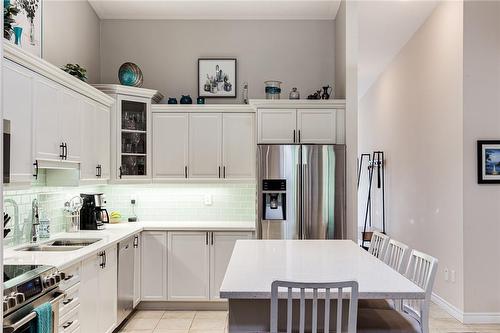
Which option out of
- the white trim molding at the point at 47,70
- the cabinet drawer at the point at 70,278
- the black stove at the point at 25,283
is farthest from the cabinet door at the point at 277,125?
the black stove at the point at 25,283

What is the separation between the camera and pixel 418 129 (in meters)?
5.62

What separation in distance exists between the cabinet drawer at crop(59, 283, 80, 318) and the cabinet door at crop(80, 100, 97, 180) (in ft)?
3.81

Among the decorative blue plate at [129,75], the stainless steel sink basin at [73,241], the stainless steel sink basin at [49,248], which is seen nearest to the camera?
the stainless steel sink basin at [49,248]

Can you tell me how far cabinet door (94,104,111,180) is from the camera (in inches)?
169

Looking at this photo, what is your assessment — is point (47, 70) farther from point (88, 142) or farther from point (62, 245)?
point (62, 245)

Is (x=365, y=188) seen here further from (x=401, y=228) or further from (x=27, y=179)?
(x=27, y=179)

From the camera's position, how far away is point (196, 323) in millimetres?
4410

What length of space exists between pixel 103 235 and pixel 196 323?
49.1 inches

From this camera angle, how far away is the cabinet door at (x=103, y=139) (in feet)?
14.1

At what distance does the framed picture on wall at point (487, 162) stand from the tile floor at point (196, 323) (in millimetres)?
1342

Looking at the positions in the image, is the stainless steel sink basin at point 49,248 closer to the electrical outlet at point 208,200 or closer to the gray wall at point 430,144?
the electrical outlet at point 208,200

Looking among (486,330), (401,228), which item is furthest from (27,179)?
(401,228)

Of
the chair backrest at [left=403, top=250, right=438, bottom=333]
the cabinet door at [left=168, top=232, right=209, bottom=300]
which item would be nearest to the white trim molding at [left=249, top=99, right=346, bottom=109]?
the cabinet door at [left=168, top=232, right=209, bottom=300]

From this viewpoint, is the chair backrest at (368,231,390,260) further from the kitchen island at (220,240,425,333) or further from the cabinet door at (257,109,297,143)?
the cabinet door at (257,109,297,143)
